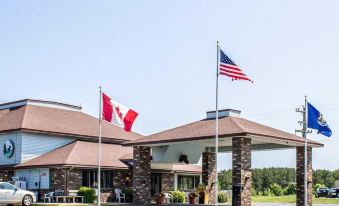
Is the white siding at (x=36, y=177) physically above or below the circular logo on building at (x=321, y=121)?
below

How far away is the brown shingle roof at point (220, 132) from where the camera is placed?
3341 cm

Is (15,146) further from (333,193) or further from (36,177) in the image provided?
(333,193)

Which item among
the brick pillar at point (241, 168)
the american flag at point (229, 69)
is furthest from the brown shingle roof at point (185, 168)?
the american flag at point (229, 69)

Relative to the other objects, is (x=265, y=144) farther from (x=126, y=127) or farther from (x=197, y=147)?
(x=126, y=127)

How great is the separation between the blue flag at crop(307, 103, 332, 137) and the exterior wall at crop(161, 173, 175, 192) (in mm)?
18587

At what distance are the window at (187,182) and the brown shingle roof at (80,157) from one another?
5232 millimetres

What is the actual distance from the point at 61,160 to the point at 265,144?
14226mm

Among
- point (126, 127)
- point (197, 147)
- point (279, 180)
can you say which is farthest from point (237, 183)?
point (279, 180)

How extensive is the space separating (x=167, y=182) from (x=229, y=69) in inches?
905

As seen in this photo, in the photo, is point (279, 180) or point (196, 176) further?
point (279, 180)

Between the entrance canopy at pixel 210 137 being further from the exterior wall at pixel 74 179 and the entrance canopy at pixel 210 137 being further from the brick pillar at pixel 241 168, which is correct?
the exterior wall at pixel 74 179

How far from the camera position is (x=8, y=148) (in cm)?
4478

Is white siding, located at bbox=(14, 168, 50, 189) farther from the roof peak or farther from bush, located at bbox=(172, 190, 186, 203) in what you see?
bush, located at bbox=(172, 190, 186, 203)

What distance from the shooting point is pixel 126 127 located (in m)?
31.3
